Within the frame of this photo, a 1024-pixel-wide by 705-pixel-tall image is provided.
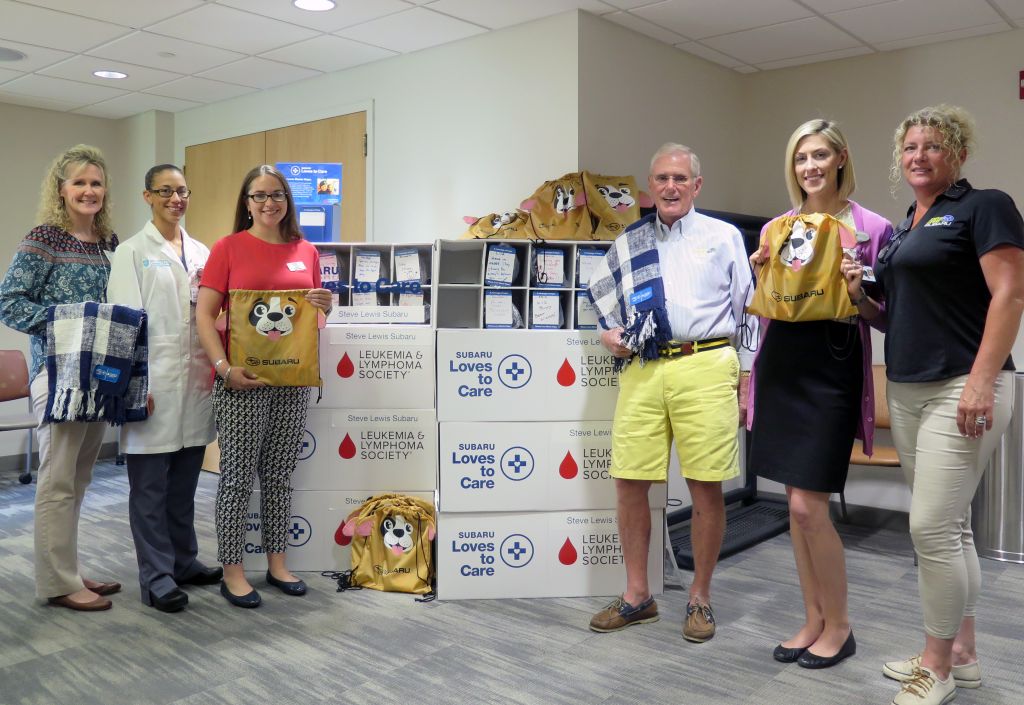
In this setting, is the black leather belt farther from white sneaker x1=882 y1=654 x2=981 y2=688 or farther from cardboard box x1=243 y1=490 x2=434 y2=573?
cardboard box x1=243 y1=490 x2=434 y2=573

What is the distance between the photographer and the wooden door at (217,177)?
5.75 metres

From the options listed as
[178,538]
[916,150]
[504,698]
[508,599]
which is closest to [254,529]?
[178,538]

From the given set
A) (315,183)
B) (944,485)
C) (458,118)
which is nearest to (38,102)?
(458,118)

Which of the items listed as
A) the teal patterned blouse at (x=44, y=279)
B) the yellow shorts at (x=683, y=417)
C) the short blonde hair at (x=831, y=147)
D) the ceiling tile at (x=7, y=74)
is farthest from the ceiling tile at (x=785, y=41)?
the ceiling tile at (x=7, y=74)

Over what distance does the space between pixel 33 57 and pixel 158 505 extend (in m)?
3.24

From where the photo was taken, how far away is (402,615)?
3002mm

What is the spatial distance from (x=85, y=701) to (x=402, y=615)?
1018 millimetres

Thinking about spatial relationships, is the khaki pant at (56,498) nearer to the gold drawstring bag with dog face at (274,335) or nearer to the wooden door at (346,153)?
the gold drawstring bag with dog face at (274,335)

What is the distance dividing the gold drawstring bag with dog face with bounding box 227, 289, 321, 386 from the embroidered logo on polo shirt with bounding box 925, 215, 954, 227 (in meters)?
1.93

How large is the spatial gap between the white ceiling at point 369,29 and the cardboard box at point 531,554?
7.53 ft

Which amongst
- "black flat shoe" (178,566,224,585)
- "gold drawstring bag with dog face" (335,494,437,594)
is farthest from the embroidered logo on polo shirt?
"black flat shoe" (178,566,224,585)

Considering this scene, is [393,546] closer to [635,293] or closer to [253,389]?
[253,389]

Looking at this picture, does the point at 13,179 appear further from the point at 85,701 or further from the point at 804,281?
the point at 804,281

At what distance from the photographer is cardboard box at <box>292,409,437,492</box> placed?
3404 millimetres
